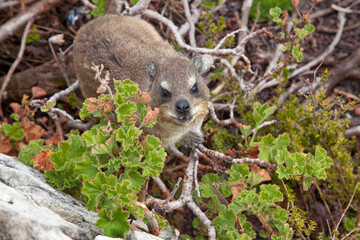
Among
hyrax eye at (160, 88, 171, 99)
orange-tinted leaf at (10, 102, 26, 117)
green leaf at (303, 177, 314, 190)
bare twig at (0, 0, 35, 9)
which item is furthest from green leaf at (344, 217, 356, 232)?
bare twig at (0, 0, 35, 9)

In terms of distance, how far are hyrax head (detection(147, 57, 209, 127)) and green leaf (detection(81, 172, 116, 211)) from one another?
4.31 ft

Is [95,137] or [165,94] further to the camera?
[165,94]

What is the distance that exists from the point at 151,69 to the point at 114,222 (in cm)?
202

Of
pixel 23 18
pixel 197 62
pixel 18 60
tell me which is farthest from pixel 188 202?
pixel 23 18

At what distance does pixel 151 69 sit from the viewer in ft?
14.3

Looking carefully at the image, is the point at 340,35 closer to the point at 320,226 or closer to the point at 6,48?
the point at 320,226

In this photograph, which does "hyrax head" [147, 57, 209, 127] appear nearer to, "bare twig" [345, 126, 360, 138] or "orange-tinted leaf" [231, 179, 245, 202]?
"orange-tinted leaf" [231, 179, 245, 202]

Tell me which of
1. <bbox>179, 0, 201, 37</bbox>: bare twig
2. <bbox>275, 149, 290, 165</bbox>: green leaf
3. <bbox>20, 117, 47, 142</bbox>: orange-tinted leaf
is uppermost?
<bbox>179, 0, 201, 37</bbox>: bare twig

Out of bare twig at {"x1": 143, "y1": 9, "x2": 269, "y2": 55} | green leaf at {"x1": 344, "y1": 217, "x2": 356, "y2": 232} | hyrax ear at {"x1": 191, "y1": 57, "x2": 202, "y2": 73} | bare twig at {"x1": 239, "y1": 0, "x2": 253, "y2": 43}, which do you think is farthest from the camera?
bare twig at {"x1": 239, "y1": 0, "x2": 253, "y2": 43}

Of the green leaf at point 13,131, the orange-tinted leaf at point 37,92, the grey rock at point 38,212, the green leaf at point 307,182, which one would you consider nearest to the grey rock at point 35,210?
the grey rock at point 38,212

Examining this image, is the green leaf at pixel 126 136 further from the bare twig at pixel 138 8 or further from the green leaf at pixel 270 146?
the bare twig at pixel 138 8

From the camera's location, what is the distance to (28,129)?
516 cm

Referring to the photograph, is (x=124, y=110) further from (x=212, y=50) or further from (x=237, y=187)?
(x=212, y=50)

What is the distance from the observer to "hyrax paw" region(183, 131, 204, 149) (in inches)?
181
